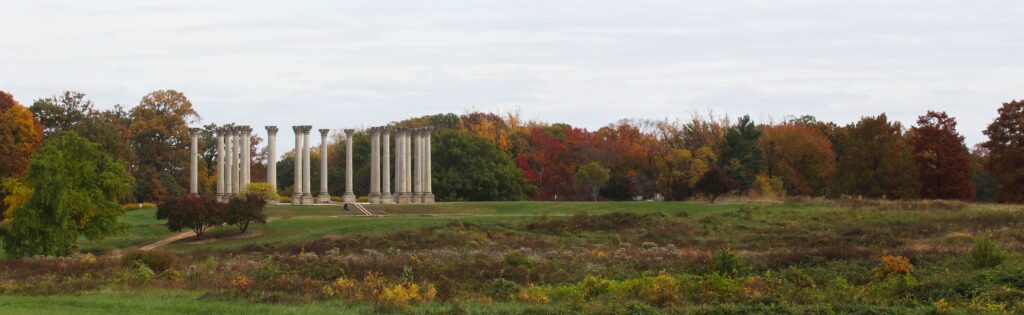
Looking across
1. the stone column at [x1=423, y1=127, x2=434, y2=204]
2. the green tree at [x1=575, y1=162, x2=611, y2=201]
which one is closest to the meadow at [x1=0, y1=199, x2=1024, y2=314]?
the stone column at [x1=423, y1=127, x2=434, y2=204]

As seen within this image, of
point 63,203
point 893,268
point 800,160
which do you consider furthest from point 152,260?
point 800,160

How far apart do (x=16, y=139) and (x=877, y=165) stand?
56978 mm

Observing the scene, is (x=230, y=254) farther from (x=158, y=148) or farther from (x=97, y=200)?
(x=158, y=148)

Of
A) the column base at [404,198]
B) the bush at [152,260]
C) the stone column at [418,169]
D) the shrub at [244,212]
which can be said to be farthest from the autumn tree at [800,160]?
the bush at [152,260]

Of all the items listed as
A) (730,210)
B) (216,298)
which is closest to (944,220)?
(730,210)

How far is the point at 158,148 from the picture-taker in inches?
4257

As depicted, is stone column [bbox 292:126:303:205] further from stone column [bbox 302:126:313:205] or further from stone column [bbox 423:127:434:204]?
stone column [bbox 423:127:434:204]

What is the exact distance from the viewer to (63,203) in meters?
53.4

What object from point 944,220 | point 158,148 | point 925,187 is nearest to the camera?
point 944,220

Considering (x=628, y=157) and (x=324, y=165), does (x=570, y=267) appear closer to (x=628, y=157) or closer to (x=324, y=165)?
(x=324, y=165)

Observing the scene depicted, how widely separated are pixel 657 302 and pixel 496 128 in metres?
103

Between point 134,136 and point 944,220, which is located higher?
point 134,136

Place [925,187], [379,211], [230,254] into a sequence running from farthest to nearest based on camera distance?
[925,187] → [379,211] → [230,254]

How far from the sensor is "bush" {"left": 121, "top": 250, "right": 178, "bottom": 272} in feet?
138
